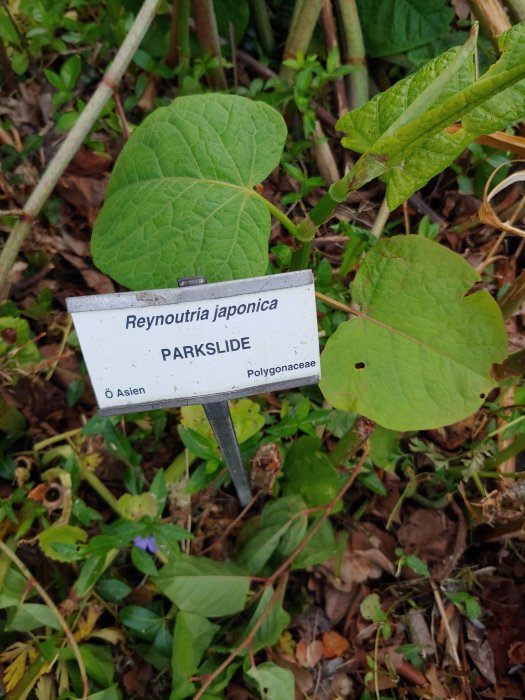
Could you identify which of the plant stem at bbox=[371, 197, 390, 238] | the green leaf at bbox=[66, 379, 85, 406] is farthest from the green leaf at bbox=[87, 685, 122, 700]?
the plant stem at bbox=[371, 197, 390, 238]

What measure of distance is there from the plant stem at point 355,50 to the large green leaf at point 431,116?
853mm

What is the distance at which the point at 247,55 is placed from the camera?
1.59 meters

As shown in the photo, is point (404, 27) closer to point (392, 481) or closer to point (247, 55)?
point (247, 55)

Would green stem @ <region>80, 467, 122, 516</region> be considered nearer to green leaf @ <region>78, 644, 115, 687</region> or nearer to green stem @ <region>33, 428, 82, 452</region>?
green stem @ <region>33, 428, 82, 452</region>

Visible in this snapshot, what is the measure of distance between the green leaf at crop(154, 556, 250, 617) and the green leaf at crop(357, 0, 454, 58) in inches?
55.4

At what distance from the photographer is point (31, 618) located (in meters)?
1.11

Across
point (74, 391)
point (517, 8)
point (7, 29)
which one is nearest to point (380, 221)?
point (517, 8)

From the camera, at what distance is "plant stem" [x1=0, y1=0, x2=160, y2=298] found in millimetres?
1156

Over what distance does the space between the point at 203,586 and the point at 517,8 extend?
138 cm

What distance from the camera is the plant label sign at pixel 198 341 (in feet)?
2.26

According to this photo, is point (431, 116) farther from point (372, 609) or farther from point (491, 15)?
point (372, 609)

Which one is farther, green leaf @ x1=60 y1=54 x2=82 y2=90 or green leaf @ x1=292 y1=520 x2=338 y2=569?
green leaf @ x1=60 y1=54 x2=82 y2=90

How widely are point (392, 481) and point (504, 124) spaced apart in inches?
36.4

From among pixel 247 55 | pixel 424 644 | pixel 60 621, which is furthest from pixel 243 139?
pixel 424 644
